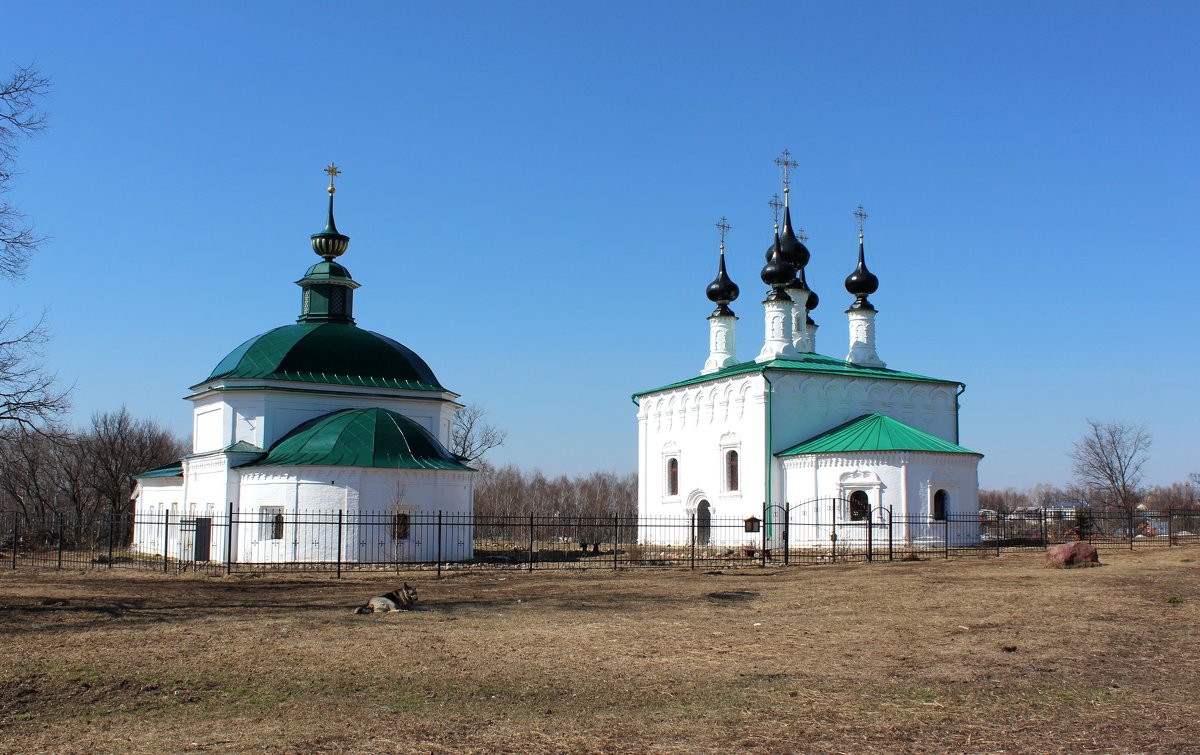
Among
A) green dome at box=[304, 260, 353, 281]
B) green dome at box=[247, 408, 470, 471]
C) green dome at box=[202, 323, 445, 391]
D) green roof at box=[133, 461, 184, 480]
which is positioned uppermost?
green dome at box=[304, 260, 353, 281]

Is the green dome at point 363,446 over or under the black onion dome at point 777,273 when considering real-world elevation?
under

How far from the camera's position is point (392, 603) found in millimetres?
14102

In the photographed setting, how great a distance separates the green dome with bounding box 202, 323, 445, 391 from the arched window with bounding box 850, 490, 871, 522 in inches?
496

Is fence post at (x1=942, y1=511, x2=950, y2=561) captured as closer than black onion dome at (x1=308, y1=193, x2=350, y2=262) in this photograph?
Yes

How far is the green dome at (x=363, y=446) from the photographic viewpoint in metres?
26.0

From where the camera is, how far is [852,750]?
670cm

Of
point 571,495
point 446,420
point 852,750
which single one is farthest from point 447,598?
point 571,495

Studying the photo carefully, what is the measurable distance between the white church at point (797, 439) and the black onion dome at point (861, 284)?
4 centimetres

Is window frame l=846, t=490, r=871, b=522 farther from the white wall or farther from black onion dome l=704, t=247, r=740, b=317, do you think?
black onion dome l=704, t=247, r=740, b=317

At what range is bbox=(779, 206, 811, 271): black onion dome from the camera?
38250mm

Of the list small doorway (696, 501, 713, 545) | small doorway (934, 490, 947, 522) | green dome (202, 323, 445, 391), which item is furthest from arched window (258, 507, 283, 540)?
small doorway (934, 490, 947, 522)

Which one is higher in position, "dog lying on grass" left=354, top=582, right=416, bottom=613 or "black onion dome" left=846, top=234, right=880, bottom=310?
"black onion dome" left=846, top=234, right=880, bottom=310

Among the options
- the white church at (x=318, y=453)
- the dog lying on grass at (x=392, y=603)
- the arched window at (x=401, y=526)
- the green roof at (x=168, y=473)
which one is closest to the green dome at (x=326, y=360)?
the white church at (x=318, y=453)

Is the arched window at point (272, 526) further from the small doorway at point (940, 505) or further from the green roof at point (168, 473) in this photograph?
the small doorway at point (940, 505)
